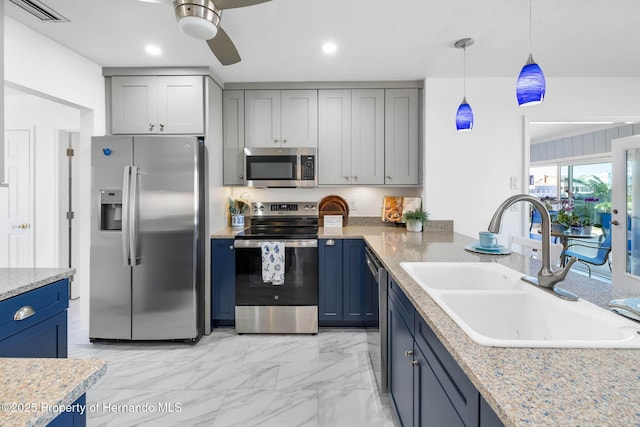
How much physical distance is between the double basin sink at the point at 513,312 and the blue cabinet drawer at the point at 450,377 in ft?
0.34

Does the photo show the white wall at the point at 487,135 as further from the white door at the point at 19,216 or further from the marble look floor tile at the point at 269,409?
the white door at the point at 19,216

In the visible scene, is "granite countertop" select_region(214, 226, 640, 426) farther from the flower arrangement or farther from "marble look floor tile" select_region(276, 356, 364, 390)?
the flower arrangement

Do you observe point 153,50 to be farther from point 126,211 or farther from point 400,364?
point 400,364

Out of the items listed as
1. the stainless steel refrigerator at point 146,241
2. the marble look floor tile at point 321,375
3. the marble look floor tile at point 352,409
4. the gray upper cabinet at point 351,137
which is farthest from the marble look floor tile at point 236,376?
the gray upper cabinet at point 351,137

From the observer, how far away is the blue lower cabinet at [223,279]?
117 inches

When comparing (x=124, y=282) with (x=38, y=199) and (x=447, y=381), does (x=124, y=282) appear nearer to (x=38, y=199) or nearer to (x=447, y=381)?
(x=38, y=199)

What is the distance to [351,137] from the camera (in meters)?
3.31

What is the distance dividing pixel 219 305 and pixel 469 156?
2858 millimetres

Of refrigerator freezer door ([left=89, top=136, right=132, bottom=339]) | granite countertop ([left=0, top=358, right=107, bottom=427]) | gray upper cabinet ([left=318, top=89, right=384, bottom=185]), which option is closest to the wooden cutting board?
gray upper cabinet ([left=318, top=89, right=384, bottom=185])

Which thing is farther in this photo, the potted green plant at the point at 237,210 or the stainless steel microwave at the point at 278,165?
the potted green plant at the point at 237,210

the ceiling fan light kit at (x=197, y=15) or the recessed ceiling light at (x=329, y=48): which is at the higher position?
the recessed ceiling light at (x=329, y=48)

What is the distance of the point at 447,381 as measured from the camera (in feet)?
3.04

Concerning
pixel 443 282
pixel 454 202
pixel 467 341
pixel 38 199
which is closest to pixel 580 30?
pixel 454 202

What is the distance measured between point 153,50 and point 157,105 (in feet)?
1.69
